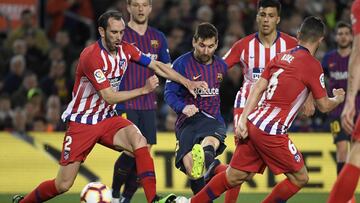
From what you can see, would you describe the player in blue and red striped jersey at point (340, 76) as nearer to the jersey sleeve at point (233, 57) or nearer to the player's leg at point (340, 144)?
the player's leg at point (340, 144)

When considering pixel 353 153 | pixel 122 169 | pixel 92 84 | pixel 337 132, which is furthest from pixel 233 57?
pixel 353 153

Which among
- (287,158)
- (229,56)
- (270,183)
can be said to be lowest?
(270,183)

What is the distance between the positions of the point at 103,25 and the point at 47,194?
65.0 inches

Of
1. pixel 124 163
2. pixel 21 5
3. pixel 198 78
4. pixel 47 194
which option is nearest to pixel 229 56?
pixel 198 78

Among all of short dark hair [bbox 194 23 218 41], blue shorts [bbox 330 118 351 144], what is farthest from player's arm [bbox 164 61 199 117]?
blue shorts [bbox 330 118 351 144]

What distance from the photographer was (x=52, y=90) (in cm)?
1552

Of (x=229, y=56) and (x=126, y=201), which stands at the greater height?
(x=229, y=56)

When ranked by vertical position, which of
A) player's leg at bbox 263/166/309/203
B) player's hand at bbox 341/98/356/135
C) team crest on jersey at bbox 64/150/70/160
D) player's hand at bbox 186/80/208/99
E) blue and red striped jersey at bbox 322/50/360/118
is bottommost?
player's leg at bbox 263/166/309/203

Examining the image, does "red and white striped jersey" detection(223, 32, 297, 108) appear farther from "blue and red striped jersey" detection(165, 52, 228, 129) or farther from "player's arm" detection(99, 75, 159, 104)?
"player's arm" detection(99, 75, 159, 104)

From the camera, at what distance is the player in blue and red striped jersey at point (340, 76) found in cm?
1277

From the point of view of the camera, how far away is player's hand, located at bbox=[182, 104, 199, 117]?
32.4 ft

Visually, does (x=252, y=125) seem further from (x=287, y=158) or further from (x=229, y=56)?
(x=229, y=56)

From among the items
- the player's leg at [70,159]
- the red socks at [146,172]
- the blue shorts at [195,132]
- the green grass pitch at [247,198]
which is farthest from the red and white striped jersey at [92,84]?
the green grass pitch at [247,198]

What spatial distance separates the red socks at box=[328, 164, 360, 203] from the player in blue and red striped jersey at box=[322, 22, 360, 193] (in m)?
4.86
